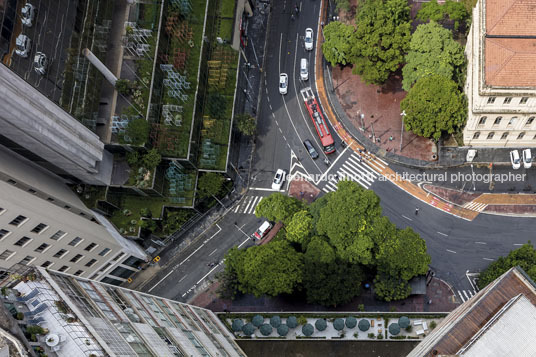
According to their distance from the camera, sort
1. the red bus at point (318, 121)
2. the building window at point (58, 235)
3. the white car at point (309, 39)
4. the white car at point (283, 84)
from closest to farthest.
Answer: the building window at point (58, 235) → the red bus at point (318, 121) → the white car at point (283, 84) → the white car at point (309, 39)

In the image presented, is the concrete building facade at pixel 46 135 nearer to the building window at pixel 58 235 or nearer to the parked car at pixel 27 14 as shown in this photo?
the parked car at pixel 27 14

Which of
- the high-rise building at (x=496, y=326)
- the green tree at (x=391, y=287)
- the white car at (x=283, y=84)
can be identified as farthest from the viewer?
the white car at (x=283, y=84)

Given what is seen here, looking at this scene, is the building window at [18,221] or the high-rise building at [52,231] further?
the high-rise building at [52,231]

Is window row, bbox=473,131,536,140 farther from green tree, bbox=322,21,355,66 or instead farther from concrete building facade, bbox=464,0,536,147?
green tree, bbox=322,21,355,66

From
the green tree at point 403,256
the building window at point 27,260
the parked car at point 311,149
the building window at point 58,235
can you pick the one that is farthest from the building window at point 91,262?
the green tree at point 403,256

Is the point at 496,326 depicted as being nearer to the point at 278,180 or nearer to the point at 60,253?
the point at 278,180

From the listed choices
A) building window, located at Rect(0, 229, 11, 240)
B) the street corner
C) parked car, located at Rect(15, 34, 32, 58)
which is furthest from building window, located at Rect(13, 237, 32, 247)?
the street corner
